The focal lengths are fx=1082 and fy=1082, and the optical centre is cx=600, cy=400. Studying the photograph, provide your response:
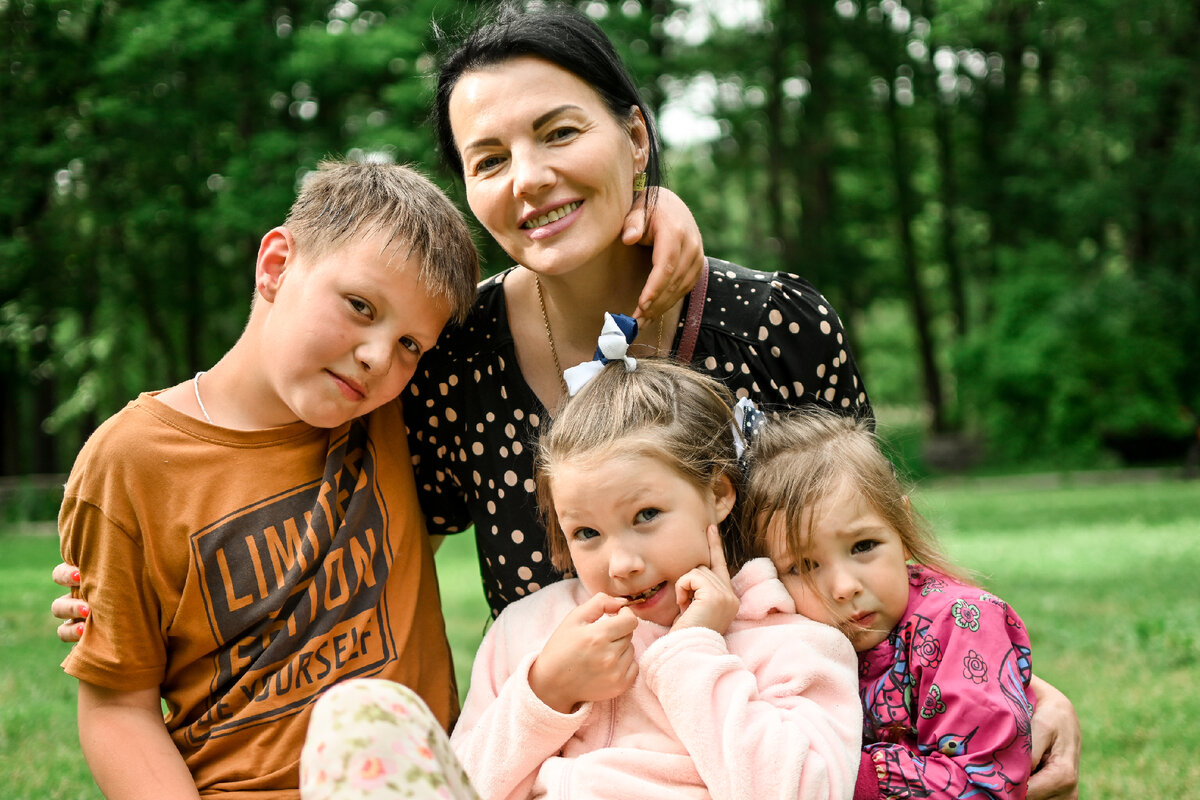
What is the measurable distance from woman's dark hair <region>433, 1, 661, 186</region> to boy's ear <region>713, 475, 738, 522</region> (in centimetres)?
89

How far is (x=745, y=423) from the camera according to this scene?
8.16 ft

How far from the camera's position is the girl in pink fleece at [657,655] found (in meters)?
1.98

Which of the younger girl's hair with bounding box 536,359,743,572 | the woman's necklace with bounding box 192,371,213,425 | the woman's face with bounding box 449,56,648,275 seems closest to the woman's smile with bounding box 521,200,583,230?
the woman's face with bounding box 449,56,648,275

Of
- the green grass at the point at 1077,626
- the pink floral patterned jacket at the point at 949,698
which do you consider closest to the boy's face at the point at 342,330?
the pink floral patterned jacket at the point at 949,698

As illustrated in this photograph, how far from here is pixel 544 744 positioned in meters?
2.12

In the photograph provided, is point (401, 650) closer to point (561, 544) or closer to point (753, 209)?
point (561, 544)

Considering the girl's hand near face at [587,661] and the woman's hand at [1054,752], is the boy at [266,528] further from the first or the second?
the woman's hand at [1054,752]

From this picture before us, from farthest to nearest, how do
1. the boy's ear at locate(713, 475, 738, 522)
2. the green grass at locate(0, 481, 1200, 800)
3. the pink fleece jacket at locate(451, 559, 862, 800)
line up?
the green grass at locate(0, 481, 1200, 800) < the boy's ear at locate(713, 475, 738, 522) < the pink fleece jacket at locate(451, 559, 862, 800)

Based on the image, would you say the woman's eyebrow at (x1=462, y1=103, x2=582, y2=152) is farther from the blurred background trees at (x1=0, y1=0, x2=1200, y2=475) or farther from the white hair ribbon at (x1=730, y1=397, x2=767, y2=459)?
the blurred background trees at (x1=0, y1=0, x2=1200, y2=475)

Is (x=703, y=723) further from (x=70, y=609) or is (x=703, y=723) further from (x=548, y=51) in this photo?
(x=548, y=51)

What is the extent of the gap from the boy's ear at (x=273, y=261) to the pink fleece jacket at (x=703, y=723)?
100 cm

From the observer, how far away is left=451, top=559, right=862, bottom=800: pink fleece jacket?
6.36ft

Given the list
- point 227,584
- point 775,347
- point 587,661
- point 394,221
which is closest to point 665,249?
point 775,347

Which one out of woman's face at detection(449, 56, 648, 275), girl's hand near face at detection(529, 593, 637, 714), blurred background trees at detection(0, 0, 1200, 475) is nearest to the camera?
girl's hand near face at detection(529, 593, 637, 714)
